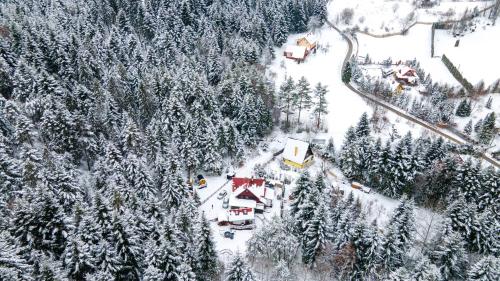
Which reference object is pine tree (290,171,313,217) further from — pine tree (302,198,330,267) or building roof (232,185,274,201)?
building roof (232,185,274,201)

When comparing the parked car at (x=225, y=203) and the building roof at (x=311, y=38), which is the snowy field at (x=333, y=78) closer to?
the building roof at (x=311, y=38)

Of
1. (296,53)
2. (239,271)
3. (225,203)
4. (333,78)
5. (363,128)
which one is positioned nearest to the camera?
(239,271)

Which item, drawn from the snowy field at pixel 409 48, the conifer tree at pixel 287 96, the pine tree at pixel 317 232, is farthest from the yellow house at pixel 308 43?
the pine tree at pixel 317 232

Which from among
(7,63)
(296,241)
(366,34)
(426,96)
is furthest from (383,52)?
(7,63)

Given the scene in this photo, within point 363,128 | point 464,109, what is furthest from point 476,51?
point 363,128

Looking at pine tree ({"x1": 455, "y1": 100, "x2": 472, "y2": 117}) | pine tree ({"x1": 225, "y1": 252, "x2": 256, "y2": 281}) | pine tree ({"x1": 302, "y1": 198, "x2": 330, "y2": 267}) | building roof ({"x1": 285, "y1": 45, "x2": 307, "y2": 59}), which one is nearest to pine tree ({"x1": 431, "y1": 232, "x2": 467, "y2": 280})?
pine tree ({"x1": 302, "y1": 198, "x2": 330, "y2": 267})

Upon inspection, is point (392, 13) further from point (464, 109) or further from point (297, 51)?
point (464, 109)
